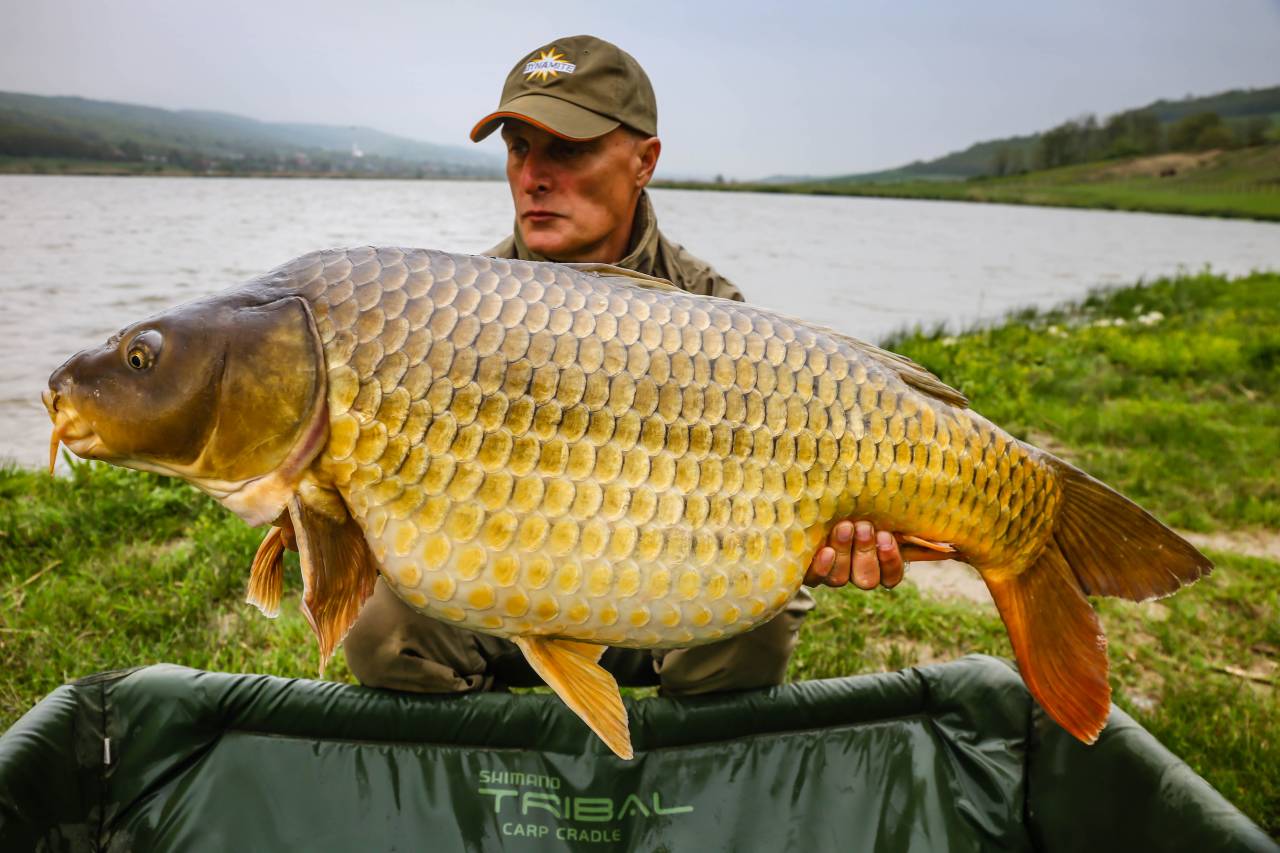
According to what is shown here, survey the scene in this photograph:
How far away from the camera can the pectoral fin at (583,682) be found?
1080mm

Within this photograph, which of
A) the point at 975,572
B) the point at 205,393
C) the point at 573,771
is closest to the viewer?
the point at 205,393

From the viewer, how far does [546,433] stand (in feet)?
3.38

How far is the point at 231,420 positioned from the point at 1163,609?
229cm

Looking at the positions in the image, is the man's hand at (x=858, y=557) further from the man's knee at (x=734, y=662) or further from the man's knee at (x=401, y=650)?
the man's knee at (x=401, y=650)

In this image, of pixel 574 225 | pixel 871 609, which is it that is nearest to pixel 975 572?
pixel 871 609

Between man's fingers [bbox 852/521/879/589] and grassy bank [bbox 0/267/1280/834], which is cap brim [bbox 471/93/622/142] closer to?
man's fingers [bbox 852/521/879/589]

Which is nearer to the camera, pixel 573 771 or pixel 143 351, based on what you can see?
pixel 143 351

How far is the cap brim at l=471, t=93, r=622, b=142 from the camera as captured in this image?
1.63m

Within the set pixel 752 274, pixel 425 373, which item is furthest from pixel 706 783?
pixel 752 274

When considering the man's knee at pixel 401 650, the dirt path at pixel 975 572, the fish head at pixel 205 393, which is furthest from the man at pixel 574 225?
the dirt path at pixel 975 572

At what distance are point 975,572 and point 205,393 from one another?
230 cm

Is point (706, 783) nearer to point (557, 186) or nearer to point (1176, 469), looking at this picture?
point (557, 186)

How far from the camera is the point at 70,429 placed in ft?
3.26

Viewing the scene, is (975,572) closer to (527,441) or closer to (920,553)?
(920,553)
